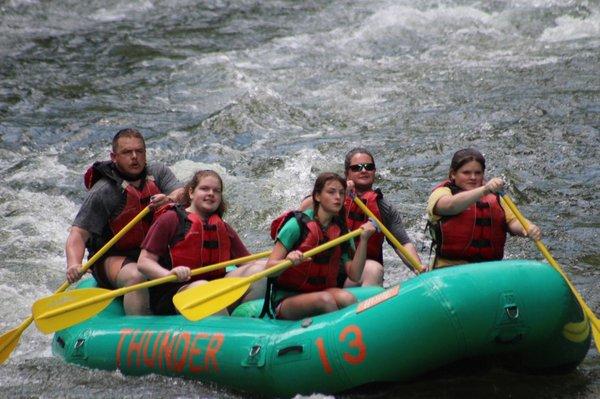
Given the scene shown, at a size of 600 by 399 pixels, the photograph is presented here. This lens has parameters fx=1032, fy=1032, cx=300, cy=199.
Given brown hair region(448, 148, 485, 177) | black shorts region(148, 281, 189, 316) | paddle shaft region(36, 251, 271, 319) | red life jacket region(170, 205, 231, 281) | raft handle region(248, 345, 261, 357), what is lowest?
raft handle region(248, 345, 261, 357)

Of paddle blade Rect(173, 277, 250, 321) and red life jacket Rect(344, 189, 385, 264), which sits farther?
red life jacket Rect(344, 189, 385, 264)

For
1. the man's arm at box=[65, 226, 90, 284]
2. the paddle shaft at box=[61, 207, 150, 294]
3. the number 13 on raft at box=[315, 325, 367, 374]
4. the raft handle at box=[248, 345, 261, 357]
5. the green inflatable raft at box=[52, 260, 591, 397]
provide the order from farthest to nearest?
1. the paddle shaft at box=[61, 207, 150, 294]
2. the man's arm at box=[65, 226, 90, 284]
3. the raft handle at box=[248, 345, 261, 357]
4. the number 13 on raft at box=[315, 325, 367, 374]
5. the green inflatable raft at box=[52, 260, 591, 397]

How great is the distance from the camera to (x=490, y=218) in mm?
5211

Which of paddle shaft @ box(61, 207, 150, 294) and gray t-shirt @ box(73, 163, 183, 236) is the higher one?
gray t-shirt @ box(73, 163, 183, 236)

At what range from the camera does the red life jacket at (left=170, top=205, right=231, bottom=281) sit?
17.1 ft

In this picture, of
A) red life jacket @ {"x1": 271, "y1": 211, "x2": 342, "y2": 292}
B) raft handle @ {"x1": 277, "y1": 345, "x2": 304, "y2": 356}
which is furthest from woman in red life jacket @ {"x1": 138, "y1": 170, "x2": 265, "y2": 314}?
raft handle @ {"x1": 277, "y1": 345, "x2": 304, "y2": 356}

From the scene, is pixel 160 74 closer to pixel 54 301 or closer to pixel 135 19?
pixel 135 19

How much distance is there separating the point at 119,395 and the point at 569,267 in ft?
10.5

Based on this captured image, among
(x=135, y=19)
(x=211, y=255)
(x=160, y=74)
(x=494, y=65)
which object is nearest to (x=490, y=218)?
(x=211, y=255)

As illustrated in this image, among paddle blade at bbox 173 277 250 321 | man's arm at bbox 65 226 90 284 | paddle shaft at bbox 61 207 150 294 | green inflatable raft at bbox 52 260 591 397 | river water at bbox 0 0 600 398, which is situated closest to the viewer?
green inflatable raft at bbox 52 260 591 397

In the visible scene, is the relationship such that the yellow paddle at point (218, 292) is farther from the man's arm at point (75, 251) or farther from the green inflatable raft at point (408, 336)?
the man's arm at point (75, 251)

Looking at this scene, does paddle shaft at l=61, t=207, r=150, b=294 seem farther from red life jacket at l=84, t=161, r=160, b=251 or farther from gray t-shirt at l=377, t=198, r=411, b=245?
gray t-shirt at l=377, t=198, r=411, b=245

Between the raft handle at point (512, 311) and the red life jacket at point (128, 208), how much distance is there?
214cm

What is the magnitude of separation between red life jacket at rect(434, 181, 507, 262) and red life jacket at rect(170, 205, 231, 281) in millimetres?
1140
